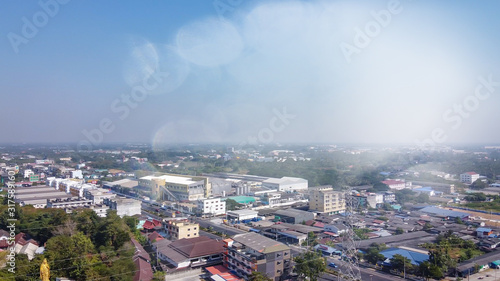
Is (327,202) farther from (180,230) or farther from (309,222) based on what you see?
(180,230)

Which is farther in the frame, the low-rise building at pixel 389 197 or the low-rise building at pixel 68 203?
the low-rise building at pixel 389 197

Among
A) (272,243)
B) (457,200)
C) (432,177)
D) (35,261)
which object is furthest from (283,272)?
(432,177)

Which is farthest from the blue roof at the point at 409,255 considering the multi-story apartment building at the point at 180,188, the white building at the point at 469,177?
the white building at the point at 469,177

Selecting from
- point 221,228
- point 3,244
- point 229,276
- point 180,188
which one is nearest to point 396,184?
point 221,228

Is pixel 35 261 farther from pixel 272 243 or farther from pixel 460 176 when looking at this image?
pixel 460 176

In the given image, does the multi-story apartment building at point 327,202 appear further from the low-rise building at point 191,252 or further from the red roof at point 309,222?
the low-rise building at point 191,252

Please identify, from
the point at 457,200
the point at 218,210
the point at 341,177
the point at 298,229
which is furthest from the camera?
the point at 341,177

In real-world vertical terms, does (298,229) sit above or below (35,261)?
below
